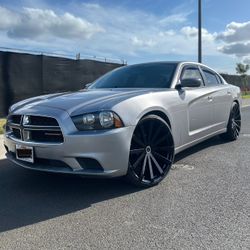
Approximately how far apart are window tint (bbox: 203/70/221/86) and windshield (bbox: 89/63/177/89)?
3.78 ft

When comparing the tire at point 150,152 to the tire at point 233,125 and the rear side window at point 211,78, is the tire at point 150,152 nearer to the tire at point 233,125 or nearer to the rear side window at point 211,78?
the rear side window at point 211,78

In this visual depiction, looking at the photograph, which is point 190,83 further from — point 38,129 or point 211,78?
point 38,129

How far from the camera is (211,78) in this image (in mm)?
6930

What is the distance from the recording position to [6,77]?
10.4 metres

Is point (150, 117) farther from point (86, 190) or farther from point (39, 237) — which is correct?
point (39, 237)

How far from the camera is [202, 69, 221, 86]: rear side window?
665cm

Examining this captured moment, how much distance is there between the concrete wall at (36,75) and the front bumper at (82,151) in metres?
6.72

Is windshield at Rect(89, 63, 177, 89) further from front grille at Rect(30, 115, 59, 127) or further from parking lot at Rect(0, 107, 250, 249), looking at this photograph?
front grille at Rect(30, 115, 59, 127)

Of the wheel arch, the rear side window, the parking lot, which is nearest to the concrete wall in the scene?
the parking lot

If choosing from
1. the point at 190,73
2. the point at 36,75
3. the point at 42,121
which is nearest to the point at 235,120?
the point at 190,73

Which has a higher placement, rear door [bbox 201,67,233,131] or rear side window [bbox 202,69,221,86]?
rear side window [bbox 202,69,221,86]

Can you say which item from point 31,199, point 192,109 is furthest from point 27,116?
point 192,109

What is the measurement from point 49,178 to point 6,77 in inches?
248

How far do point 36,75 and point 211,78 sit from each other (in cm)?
622
